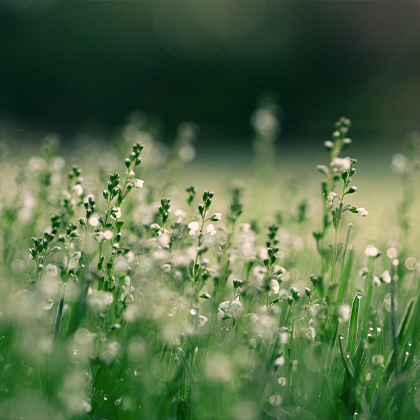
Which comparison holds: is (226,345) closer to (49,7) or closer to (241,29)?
(241,29)

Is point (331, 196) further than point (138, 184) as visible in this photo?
No

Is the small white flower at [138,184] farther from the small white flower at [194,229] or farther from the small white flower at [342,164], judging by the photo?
the small white flower at [342,164]

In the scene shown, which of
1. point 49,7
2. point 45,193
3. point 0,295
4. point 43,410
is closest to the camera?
point 43,410

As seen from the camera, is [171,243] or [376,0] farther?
[376,0]

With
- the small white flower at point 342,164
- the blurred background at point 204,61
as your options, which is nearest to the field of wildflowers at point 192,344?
the small white flower at point 342,164

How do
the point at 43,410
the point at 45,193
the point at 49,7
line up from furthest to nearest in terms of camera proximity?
1. the point at 49,7
2. the point at 45,193
3. the point at 43,410

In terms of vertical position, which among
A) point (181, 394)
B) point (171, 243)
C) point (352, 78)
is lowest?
point (181, 394)

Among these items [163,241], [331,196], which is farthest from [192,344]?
[331,196]

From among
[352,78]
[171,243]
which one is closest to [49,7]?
[352,78]

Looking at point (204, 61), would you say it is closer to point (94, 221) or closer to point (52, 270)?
point (94, 221)
